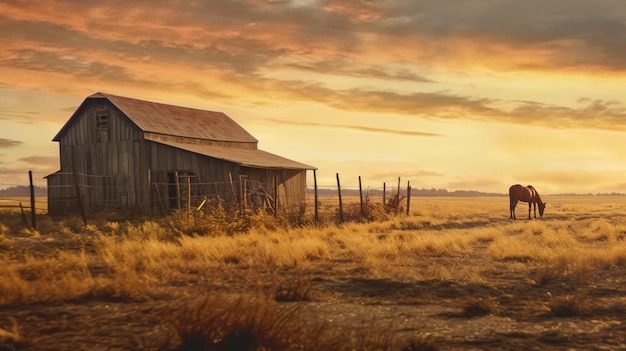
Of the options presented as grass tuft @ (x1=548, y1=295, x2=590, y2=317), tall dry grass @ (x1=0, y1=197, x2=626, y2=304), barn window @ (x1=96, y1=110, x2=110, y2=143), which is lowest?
grass tuft @ (x1=548, y1=295, x2=590, y2=317)

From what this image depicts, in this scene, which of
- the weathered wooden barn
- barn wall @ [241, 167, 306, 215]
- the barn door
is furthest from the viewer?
barn wall @ [241, 167, 306, 215]

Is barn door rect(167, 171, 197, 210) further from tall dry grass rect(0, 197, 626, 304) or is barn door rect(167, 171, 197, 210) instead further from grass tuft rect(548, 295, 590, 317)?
grass tuft rect(548, 295, 590, 317)

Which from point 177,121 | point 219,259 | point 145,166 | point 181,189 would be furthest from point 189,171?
point 219,259

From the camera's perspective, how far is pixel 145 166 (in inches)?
1082

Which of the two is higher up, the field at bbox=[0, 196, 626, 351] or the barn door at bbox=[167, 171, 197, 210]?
the barn door at bbox=[167, 171, 197, 210]

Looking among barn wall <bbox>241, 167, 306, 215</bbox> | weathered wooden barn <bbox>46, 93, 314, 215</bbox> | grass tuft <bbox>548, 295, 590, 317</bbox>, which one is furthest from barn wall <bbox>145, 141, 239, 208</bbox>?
grass tuft <bbox>548, 295, 590, 317</bbox>

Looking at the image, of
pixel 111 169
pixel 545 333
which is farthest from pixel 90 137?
pixel 545 333

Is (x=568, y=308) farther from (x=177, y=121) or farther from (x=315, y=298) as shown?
(x=177, y=121)

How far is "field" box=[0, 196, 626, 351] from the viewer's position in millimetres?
5836

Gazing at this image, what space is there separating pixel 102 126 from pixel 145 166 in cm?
356

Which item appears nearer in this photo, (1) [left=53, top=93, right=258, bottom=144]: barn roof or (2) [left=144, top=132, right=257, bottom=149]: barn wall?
(2) [left=144, top=132, right=257, bottom=149]: barn wall

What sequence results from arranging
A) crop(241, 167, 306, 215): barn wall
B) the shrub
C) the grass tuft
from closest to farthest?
1. the shrub
2. the grass tuft
3. crop(241, 167, 306, 215): barn wall

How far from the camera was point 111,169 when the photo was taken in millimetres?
28406

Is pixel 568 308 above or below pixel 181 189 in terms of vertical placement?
below
